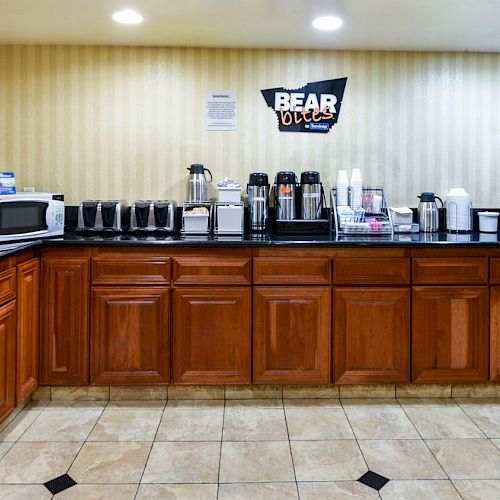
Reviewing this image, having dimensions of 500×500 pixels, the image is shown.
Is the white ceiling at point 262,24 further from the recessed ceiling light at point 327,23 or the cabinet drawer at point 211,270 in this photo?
the cabinet drawer at point 211,270

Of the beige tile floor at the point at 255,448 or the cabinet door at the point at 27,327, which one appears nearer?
the beige tile floor at the point at 255,448

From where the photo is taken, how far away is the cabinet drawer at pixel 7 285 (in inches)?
93.7

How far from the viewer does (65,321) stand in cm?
283

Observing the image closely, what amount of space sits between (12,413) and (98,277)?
81cm

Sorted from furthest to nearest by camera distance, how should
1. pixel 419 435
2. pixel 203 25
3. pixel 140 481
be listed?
1. pixel 203 25
2. pixel 419 435
3. pixel 140 481

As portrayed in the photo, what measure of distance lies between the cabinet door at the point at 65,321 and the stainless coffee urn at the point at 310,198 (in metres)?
1.41

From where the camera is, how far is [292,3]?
2779mm

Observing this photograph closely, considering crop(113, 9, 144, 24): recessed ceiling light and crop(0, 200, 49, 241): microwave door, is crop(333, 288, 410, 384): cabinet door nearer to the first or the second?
crop(0, 200, 49, 241): microwave door

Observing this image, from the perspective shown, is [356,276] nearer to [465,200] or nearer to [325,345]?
[325,345]

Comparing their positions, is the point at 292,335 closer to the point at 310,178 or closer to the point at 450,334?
the point at 450,334

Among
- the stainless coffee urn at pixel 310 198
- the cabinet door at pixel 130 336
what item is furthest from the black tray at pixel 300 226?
the cabinet door at pixel 130 336

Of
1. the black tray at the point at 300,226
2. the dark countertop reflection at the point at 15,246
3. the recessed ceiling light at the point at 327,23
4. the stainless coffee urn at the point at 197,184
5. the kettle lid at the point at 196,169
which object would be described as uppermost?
the recessed ceiling light at the point at 327,23

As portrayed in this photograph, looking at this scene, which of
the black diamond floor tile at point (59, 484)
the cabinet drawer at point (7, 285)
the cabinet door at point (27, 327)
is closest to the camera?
the black diamond floor tile at point (59, 484)

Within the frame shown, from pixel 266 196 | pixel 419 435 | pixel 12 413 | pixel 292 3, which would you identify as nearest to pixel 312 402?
pixel 419 435
